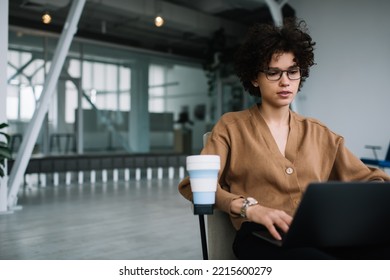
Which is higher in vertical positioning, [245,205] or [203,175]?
[203,175]

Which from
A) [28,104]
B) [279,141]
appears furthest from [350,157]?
[28,104]

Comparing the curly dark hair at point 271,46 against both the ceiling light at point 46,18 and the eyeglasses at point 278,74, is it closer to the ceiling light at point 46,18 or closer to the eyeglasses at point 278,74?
the eyeglasses at point 278,74

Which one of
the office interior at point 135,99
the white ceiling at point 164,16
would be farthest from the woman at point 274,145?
the white ceiling at point 164,16

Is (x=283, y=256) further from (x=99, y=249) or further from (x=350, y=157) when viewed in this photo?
(x=99, y=249)

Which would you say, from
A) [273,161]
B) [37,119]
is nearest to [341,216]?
[273,161]

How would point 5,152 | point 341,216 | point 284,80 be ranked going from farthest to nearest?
point 5,152
point 284,80
point 341,216

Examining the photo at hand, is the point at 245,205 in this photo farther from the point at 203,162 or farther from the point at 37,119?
the point at 37,119

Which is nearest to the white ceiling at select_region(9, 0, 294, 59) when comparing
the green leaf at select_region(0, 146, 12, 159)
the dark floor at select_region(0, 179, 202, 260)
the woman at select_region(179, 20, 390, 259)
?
the dark floor at select_region(0, 179, 202, 260)

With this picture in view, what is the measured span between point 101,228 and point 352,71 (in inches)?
263

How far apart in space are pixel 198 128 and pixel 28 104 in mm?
6353

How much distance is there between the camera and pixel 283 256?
3.94ft

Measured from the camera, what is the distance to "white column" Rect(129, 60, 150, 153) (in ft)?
40.9

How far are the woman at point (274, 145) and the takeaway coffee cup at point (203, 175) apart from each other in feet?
0.38

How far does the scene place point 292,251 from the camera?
1.18m
